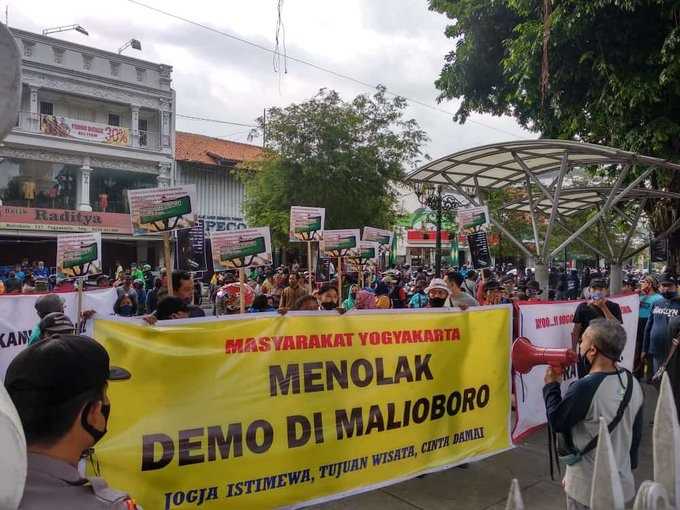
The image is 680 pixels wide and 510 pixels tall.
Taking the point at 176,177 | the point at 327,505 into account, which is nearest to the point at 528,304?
the point at 327,505

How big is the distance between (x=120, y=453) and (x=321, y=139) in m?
19.9

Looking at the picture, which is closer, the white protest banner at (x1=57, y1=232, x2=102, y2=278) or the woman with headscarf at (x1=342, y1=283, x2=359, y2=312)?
the white protest banner at (x1=57, y1=232, x2=102, y2=278)

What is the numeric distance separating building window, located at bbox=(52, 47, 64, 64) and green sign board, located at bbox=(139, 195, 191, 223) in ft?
75.6

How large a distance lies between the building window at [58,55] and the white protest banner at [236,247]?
74.1 ft

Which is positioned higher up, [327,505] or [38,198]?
[38,198]

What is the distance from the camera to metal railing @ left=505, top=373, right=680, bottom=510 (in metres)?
1.62

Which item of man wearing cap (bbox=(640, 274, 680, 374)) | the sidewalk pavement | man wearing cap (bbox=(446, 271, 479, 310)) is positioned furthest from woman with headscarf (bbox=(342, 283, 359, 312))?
the sidewalk pavement

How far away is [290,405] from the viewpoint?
325 centimetres

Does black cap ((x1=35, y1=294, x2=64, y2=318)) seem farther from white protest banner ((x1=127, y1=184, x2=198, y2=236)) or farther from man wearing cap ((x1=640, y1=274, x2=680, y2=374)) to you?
man wearing cap ((x1=640, y1=274, x2=680, y2=374))

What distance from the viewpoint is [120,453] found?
2.70 metres

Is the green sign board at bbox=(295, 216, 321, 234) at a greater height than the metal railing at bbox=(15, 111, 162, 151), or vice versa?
the metal railing at bbox=(15, 111, 162, 151)

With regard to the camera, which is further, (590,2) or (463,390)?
(590,2)

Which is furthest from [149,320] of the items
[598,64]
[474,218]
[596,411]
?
[598,64]

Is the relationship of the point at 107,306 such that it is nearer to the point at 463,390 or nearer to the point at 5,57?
A: the point at 463,390
